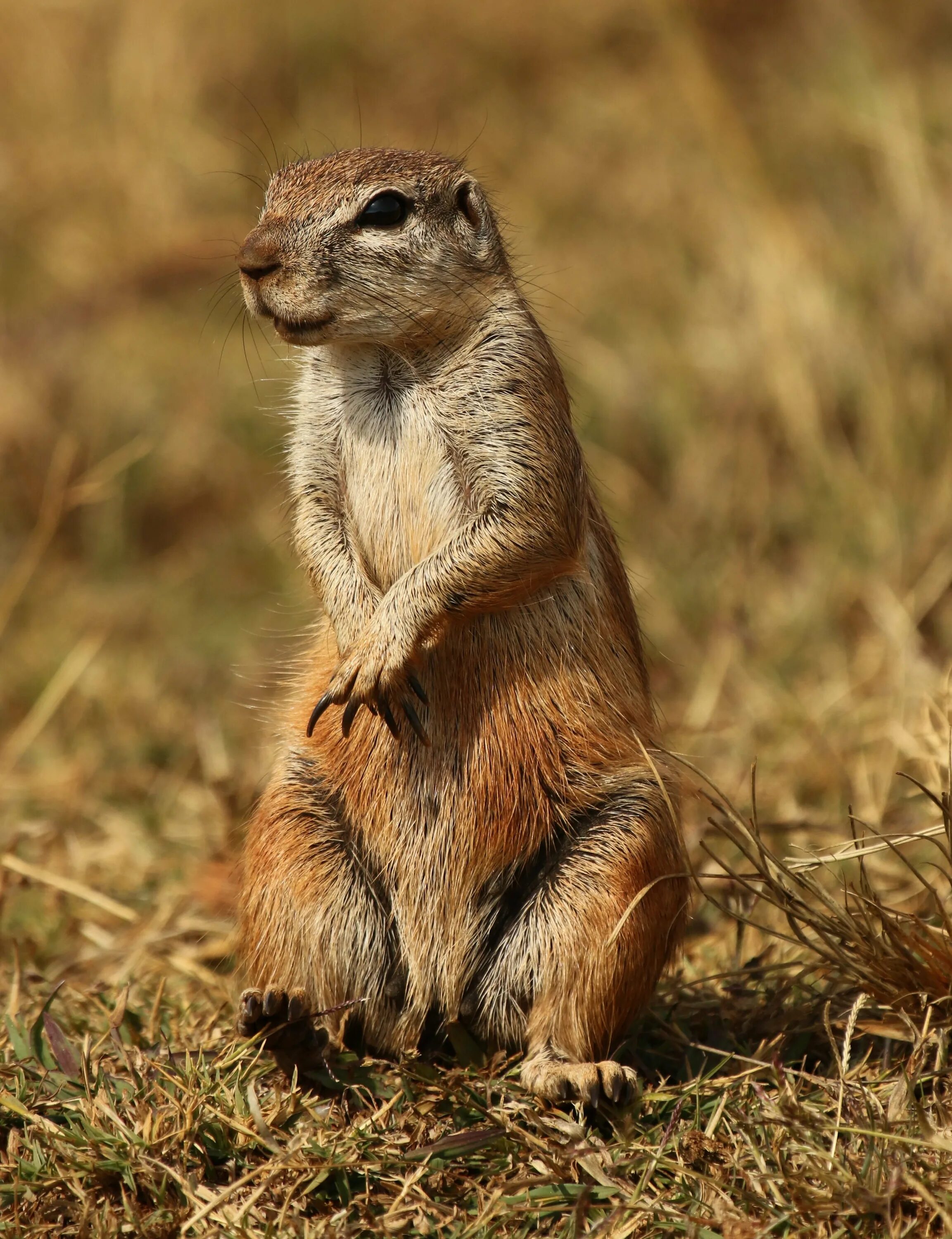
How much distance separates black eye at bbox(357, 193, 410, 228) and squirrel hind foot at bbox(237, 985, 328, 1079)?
1.74 m

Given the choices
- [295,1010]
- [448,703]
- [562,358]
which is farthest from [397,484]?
[562,358]

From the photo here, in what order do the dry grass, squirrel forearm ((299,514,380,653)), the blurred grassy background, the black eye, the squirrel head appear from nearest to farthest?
1. the dry grass
2. the squirrel head
3. the black eye
4. squirrel forearm ((299,514,380,653))
5. the blurred grassy background

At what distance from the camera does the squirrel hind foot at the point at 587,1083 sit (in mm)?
2871

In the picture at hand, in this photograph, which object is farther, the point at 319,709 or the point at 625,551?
the point at 625,551

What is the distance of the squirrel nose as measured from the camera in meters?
3.05

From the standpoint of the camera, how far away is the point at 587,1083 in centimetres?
287

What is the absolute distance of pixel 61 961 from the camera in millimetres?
4055

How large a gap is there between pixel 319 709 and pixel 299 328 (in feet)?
2.83

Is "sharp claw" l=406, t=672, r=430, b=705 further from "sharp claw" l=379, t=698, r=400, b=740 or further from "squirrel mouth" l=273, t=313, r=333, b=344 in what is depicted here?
"squirrel mouth" l=273, t=313, r=333, b=344

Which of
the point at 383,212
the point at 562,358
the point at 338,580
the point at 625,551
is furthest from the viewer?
the point at 562,358

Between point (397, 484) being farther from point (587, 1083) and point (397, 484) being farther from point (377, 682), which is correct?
point (587, 1083)

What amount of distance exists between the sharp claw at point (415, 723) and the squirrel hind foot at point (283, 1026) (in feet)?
2.05

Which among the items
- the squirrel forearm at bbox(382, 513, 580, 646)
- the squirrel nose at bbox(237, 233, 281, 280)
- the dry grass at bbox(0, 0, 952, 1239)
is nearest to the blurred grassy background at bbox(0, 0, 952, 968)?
the dry grass at bbox(0, 0, 952, 1239)

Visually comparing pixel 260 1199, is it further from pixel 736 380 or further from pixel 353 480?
pixel 736 380
